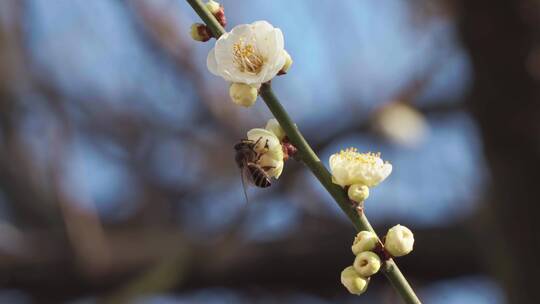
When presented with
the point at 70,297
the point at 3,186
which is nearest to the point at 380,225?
the point at 70,297

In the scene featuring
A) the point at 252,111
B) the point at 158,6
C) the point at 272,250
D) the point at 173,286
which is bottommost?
the point at 173,286

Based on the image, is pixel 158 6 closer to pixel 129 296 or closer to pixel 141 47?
pixel 141 47

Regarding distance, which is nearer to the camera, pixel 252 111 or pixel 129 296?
pixel 129 296

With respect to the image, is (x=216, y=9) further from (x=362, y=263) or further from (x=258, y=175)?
(x=362, y=263)

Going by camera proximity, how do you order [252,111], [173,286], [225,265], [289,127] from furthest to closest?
1. [252,111]
2. [225,265]
3. [173,286]
4. [289,127]

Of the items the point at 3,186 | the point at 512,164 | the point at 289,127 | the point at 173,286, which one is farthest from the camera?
the point at 3,186

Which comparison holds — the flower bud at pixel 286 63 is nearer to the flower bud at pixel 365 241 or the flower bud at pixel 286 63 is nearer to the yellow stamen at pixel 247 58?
the yellow stamen at pixel 247 58

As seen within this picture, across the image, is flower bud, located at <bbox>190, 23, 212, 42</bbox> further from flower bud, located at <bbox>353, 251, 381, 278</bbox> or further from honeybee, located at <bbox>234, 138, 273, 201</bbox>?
flower bud, located at <bbox>353, 251, 381, 278</bbox>
